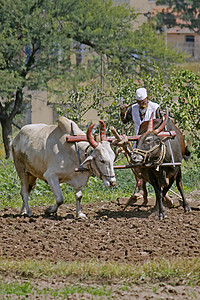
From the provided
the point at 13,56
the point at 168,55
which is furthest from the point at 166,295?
the point at 168,55

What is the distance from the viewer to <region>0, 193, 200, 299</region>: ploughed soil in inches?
253

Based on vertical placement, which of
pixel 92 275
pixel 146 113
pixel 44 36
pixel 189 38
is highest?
pixel 44 36

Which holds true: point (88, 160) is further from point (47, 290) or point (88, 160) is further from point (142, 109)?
point (47, 290)

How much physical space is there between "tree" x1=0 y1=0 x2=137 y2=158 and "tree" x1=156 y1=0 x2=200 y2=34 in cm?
2272

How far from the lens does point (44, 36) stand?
2108 cm

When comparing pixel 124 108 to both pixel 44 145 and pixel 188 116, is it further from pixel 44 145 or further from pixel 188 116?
pixel 188 116

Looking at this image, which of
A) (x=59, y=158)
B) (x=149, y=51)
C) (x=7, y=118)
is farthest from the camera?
(x=149, y=51)

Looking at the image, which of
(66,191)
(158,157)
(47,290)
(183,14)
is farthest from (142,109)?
(183,14)

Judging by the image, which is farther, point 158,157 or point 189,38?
point 189,38

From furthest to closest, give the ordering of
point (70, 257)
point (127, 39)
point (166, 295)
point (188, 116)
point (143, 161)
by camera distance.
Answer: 1. point (127, 39)
2. point (188, 116)
3. point (143, 161)
4. point (70, 257)
5. point (166, 295)

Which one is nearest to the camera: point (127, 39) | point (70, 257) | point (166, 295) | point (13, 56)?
point (166, 295)

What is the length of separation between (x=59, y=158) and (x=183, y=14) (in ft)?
127

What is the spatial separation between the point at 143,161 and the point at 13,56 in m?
13.9

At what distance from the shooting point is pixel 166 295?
202 inches
